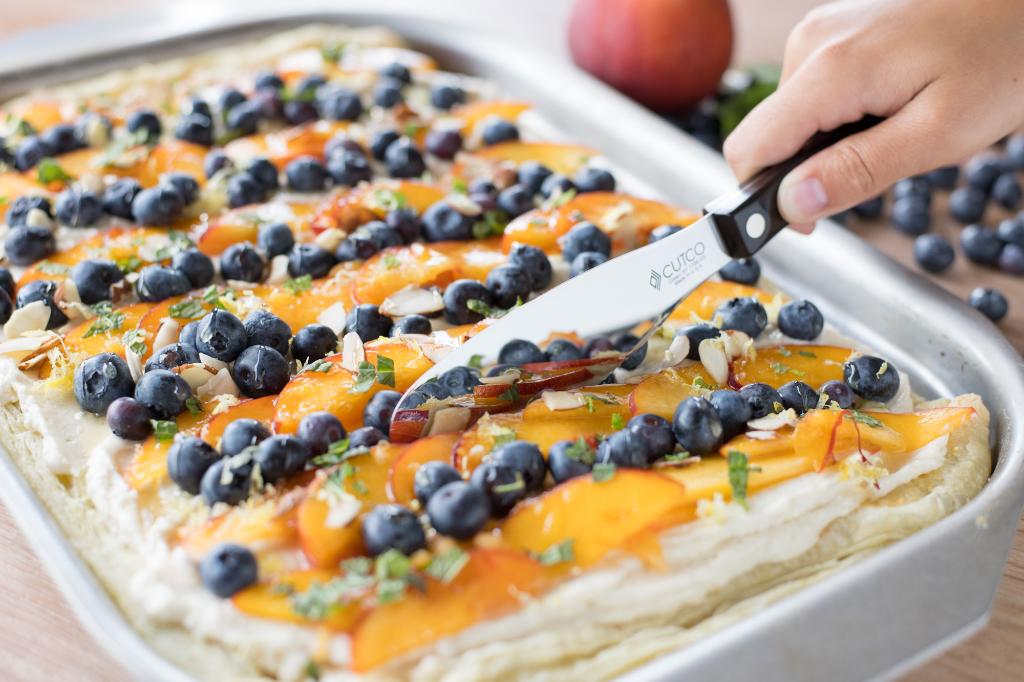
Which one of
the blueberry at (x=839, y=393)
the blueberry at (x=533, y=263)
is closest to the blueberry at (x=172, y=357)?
the blueberry at (x=533, y=263)

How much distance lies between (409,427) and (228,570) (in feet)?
1.51

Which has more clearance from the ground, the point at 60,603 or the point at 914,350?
the point at 914,350

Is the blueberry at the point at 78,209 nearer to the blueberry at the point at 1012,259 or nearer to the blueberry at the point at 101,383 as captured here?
the blueberry at the point at 101,383

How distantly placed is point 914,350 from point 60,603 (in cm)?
206

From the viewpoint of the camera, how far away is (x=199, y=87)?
12.1 ft

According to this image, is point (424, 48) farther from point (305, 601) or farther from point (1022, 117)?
point (305, 601)

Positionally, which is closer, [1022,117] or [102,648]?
[102,648]

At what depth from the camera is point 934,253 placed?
312 cm

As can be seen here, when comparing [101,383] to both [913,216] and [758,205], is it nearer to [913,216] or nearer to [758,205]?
[758,205]

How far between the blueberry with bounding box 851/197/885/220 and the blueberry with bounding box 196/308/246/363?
6.81ft

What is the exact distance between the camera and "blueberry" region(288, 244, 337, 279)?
2.65 meters

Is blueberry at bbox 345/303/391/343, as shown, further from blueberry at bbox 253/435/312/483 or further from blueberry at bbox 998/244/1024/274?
blueberry at bbox 998/244/1024/274

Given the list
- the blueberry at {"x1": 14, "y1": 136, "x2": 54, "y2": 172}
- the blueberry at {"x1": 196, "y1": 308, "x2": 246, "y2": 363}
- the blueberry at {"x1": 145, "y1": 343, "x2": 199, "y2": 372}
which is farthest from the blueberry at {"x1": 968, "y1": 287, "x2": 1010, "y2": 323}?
the blueberry at {"x1": 14, "y1": 136, "x2": 54, "y2": 172}

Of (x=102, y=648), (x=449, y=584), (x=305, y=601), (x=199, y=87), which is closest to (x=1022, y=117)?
(x=449, y=584)
